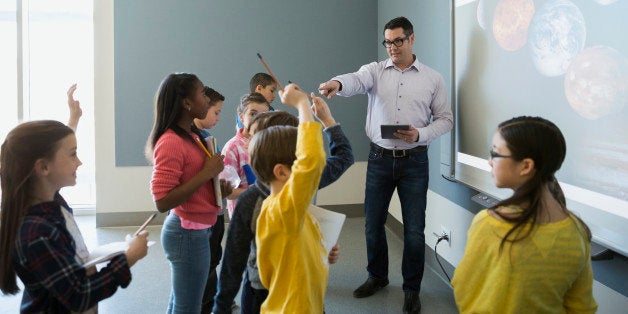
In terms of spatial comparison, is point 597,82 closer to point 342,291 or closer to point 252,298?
point 252,298

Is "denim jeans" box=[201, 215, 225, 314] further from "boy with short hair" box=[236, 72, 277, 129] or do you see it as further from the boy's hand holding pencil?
"boy with short hair" box=[236, 72, 277, 129]

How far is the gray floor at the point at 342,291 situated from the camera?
127 inches

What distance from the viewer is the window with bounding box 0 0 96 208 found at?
5.35 m

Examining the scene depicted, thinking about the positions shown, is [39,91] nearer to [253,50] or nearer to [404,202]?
[253,50]

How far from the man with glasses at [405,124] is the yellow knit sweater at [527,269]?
1655 millimetres

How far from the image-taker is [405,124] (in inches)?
122

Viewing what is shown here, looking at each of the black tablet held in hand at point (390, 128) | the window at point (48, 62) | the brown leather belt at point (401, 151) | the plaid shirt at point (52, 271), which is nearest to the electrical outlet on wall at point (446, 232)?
the brown leather belt at point (401, 151)

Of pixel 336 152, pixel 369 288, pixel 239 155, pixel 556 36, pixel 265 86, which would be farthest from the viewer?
pixel 265 86

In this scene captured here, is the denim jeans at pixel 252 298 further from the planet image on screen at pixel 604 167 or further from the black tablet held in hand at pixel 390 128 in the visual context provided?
the black tablet held in hand at pixel 390 128

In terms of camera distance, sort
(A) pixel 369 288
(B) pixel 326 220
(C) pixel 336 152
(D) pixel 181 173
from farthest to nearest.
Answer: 1. (A) pixel 369 288
2. (D) pixel 181 173
3. (C) pixel 336 152
4. (B) pixel 326 220

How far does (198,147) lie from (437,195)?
2.08 m

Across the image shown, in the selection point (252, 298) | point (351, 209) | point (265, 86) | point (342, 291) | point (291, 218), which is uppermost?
point (265, 86)

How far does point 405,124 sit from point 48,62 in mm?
4049

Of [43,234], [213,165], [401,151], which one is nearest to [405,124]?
[401,151]
